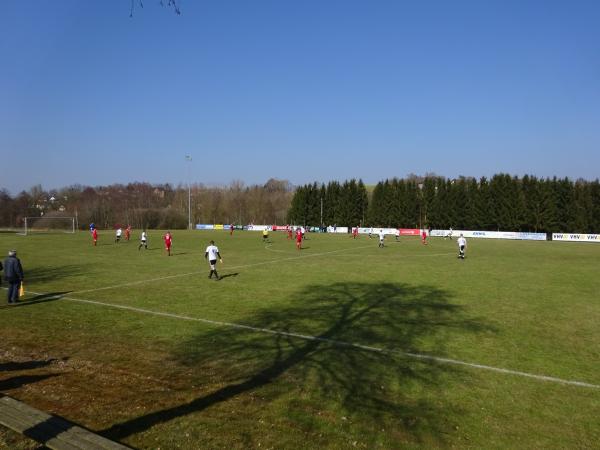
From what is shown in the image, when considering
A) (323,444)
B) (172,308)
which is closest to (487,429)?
(323,444)

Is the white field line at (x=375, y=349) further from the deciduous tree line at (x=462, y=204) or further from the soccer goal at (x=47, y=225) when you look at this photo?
the deciduous tree line at (x=462, y=204)

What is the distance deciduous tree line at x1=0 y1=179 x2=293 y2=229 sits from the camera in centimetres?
10888

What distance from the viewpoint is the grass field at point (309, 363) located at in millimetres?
6004

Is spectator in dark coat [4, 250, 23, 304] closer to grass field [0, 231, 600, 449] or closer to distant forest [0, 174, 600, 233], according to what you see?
grass field [0, 231, 600, 449]

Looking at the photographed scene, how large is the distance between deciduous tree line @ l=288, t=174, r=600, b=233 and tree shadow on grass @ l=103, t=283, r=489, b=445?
3188 inches

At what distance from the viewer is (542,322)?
12461 millimetres

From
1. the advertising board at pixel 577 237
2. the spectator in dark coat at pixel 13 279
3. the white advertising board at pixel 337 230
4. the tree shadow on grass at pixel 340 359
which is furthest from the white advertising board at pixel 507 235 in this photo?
the spectator in dark coat at pixel 13 279

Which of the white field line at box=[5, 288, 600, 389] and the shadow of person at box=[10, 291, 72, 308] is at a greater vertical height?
the shadow of person at box=[10, 291, 72, 308]

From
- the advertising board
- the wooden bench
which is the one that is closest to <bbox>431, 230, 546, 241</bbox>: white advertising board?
the advertising board

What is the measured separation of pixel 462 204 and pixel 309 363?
299 feet

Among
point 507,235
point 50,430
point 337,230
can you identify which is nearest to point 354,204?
point 337,230

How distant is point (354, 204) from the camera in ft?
353

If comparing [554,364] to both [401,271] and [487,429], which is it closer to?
[487,429]

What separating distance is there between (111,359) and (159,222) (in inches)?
4235
